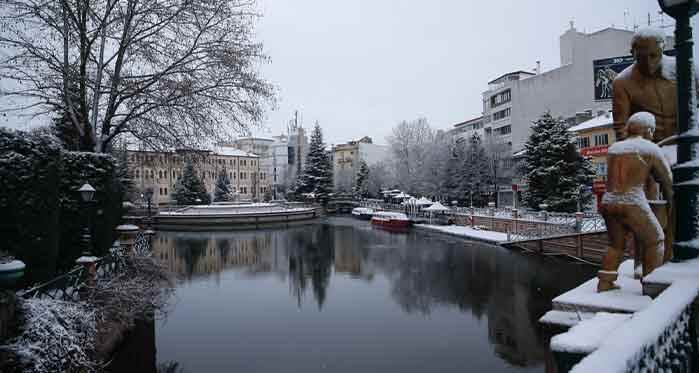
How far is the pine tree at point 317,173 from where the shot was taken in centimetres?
5600

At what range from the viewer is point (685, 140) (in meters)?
3.43

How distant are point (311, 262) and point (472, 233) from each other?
1266 centimetres

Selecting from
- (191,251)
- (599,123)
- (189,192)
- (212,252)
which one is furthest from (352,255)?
(189,192)

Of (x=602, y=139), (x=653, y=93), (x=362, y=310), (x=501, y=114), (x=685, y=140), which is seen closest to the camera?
(x=685, y=140)

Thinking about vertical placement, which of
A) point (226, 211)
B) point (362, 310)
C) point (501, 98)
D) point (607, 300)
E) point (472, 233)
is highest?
point (501, 98)

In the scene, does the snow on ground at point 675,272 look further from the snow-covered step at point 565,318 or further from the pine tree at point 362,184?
the pine tree at point 362,184

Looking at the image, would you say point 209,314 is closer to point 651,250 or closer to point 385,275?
point 385,275

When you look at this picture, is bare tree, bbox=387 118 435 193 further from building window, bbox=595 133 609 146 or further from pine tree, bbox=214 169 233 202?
pine tree, bbox=214 169 233 202

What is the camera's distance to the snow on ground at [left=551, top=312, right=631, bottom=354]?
2.24 metres

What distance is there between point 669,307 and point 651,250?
1746mm

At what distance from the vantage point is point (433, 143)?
2019 inches

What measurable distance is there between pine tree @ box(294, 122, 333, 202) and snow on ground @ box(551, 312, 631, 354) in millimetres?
53291

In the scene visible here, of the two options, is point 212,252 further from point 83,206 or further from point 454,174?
point 454,174

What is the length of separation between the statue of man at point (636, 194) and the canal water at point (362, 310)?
1313mm
